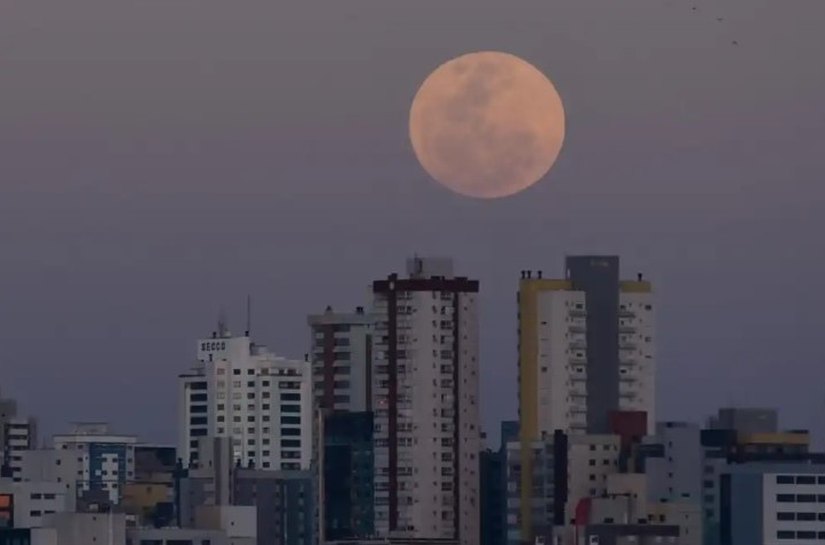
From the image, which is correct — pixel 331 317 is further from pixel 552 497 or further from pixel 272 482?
pixel 552 497

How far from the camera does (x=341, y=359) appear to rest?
112m

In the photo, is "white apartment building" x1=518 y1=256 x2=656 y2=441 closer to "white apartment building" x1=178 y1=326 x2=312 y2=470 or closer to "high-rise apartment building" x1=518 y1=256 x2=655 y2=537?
"high-rise apartment building" x1=518 y1=256 x2=655 y2=537

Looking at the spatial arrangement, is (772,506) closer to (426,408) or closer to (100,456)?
(426,408)

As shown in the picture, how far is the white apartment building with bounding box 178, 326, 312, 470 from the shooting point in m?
132

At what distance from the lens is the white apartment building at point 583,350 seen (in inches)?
3979

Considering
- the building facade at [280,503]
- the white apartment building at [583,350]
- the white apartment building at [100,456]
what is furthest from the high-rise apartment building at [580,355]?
the white apartment building at [100,456]

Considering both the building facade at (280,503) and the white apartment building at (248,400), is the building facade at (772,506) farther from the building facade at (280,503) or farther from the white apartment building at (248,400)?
the white apartment building at (248,400)

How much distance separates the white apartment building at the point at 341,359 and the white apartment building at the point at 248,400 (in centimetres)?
1776

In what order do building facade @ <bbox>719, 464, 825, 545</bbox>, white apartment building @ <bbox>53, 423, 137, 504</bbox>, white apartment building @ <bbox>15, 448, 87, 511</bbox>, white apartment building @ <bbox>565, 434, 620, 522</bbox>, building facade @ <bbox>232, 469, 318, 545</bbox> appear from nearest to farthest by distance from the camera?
1. building facade @ <bbox>719, 464, 825, 545</bbox>
2. white apartment building @ <bbox>565, 434, 620, 522</bbox>
3. white apartment building @ <bbox>15, 448, 87, 511</bbox>
4. building facade @ <bbox>232, 469, 318, 545</bbox>
5. white apartment building @ <bbox>53, 423, 137, 504</bbox>

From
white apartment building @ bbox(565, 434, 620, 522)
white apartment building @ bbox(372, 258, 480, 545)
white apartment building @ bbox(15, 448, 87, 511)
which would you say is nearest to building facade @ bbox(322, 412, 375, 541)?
white apartment building @ bbox(372, 258, 480, 545)

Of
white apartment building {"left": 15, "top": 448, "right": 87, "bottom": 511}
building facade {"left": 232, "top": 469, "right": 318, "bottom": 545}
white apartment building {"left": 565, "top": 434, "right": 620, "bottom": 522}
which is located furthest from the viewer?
building facade {"left": 232, "top": 469, "right": 318, "bottom": 545}

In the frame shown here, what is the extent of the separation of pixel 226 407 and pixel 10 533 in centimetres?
3484

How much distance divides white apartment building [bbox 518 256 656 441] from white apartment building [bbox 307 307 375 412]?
6.70 meters

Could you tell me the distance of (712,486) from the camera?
101562 mm
